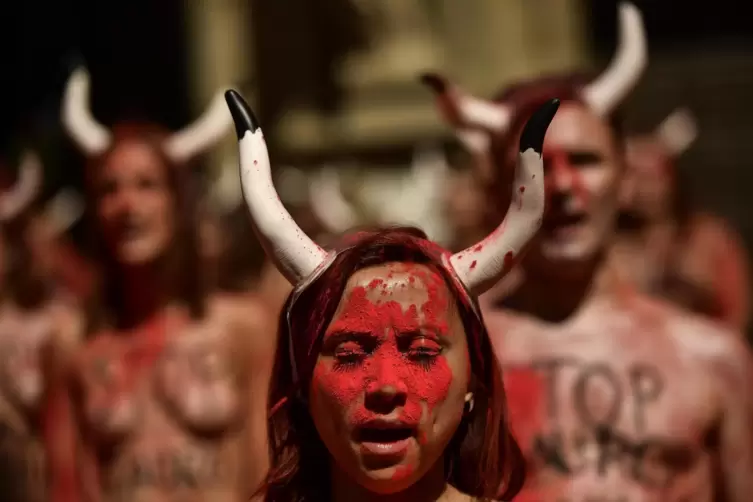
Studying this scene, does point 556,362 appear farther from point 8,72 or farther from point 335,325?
point 8,72

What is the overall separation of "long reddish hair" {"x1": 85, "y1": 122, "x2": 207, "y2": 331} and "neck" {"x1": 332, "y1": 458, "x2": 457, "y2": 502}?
7.39 ft

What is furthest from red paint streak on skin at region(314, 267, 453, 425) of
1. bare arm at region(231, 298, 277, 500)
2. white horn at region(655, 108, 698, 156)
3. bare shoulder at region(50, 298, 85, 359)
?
white horn at region(655, 108, 698, 156)

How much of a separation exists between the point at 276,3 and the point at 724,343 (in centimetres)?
820

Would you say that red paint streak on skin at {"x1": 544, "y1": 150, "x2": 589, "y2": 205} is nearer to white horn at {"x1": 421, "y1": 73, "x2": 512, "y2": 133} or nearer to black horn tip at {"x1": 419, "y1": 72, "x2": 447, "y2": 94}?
white horn at {"x1": 421, "y1": 73, "x2": 512, "y2": 133}

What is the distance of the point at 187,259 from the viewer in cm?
512

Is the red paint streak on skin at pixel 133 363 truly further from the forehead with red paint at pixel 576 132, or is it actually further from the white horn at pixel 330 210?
the white horn at pixel 330 210

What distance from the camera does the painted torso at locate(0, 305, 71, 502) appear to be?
6.55 m

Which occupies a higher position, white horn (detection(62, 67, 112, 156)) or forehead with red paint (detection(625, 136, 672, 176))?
white horn (detection(62, 67, 112, 156))

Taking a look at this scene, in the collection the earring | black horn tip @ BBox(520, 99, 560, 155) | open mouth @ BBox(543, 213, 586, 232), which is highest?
black horn tip @ BBox(520, 99, 560, 155)

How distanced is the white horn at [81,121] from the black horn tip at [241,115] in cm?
202

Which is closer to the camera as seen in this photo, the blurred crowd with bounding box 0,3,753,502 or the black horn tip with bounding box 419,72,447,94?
the blurred crowd with bounding box 0,3,753,502

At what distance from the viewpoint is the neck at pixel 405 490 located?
291cm

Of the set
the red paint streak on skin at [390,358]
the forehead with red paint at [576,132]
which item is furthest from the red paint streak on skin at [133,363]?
the red paint streak on skin at [390,358]

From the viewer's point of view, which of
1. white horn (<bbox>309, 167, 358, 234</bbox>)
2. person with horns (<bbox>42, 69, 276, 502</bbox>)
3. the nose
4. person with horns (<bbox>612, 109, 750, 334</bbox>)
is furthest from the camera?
white horn (<bbox>309, 167, 358, 234</bbox>)
